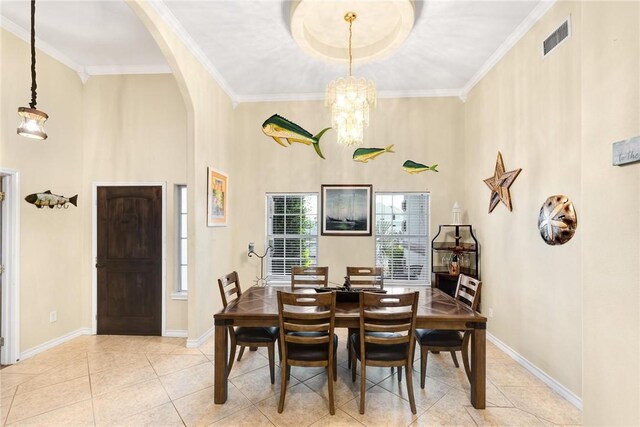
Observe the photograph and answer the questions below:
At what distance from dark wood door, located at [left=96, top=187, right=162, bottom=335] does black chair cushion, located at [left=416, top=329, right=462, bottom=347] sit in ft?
10.9

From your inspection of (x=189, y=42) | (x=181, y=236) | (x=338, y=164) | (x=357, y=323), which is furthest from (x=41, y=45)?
(x=357, y=323)

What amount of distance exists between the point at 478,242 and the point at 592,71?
113 inches

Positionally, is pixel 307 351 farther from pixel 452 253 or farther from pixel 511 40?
pixel 511 40

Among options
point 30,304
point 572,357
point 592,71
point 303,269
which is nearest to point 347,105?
point 592,71

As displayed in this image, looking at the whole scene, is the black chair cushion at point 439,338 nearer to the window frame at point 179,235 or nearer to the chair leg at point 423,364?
the chair leg at point 423,364

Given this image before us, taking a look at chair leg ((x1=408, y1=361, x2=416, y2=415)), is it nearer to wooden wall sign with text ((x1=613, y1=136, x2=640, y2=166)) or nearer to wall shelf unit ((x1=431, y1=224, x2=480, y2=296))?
wooden wall sign with text ((x1=613, y1=136, x2=640, y2=166))

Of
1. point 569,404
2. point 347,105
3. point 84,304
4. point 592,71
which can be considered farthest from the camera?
point 84,304

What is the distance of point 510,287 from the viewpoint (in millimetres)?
3322

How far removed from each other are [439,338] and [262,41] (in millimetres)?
3578

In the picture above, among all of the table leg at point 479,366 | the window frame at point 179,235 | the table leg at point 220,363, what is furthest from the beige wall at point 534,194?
the window frame at point 179,235

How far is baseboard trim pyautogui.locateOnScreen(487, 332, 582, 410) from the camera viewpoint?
95.5 inches

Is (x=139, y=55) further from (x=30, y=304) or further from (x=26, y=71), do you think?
(x=30, y=304)

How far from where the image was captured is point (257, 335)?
8.87ft

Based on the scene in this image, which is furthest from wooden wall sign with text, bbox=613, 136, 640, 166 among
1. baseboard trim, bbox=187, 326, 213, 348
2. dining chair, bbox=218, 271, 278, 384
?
baseboard trim, bbox=187, 326, 213, 348
